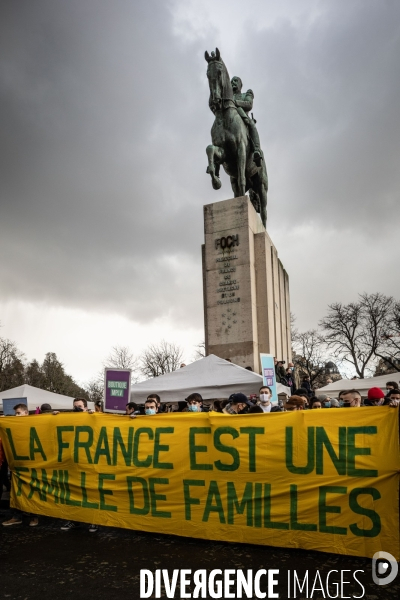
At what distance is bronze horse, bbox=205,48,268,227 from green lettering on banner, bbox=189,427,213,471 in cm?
1288

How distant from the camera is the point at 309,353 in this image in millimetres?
54406

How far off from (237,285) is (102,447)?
451 inches

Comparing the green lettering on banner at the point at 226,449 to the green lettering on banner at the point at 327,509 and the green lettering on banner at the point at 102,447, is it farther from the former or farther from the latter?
the green lettering on banner at the point at 102,447

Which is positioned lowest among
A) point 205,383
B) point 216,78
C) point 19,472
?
point 19,472

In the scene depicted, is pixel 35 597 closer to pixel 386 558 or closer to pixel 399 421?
pixel 386 558

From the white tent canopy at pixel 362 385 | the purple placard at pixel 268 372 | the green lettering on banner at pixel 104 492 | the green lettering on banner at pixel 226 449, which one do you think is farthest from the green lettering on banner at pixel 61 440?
the white tent canopy at pixel 362 385

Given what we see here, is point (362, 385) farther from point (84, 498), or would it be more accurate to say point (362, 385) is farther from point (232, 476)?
point (84, 498)

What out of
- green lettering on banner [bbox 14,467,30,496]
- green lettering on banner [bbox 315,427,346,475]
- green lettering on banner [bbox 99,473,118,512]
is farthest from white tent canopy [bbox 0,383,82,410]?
green lettering on banner [bbox 315,427,346,475]

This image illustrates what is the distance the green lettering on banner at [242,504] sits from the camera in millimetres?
5227

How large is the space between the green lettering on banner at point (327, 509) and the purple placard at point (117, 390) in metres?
6.28

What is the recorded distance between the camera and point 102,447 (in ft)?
20.9

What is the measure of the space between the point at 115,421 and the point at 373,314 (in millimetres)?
43788

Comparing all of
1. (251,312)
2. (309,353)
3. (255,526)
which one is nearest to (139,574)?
(255,526)

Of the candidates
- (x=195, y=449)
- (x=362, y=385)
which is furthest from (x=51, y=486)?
(x=362, y=385)
